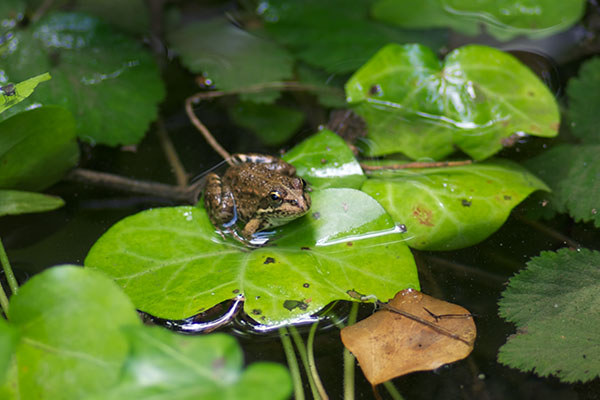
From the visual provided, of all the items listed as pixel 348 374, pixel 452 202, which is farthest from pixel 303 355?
pixel 452 202

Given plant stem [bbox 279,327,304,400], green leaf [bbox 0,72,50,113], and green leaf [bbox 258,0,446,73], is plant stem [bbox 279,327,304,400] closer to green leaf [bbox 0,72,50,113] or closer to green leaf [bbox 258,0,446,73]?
green leaf [bbox 0,72,50,113]

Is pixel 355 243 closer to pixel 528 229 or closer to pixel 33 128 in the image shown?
pixel 528 229

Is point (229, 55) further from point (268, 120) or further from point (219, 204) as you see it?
point (219, 204)

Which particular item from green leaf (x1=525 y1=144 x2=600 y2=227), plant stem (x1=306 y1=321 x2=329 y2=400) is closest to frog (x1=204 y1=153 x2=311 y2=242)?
plant stem (x1=306 y1=321 x2=329 y2=400)

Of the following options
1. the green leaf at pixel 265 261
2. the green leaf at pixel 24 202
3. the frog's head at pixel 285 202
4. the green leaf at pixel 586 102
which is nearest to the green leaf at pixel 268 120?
the frog's head at pixel 285 202

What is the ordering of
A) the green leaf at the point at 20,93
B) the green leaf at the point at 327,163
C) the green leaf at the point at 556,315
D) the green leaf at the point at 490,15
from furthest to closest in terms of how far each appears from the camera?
the green leaf at the point at 490,15, the green leaf at the point at 327,163, the green leaf at the point at 20,93, the green leaf at the point at 556,315

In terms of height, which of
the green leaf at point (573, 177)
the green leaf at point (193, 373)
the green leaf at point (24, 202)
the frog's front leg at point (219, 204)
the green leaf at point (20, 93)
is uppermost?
the green leaf at point (20, 93)

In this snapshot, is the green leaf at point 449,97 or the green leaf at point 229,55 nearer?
the green leaf at point 449,97

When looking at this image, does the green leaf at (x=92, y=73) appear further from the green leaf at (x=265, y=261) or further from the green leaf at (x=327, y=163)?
the green leaf at (x=327, y=163)
